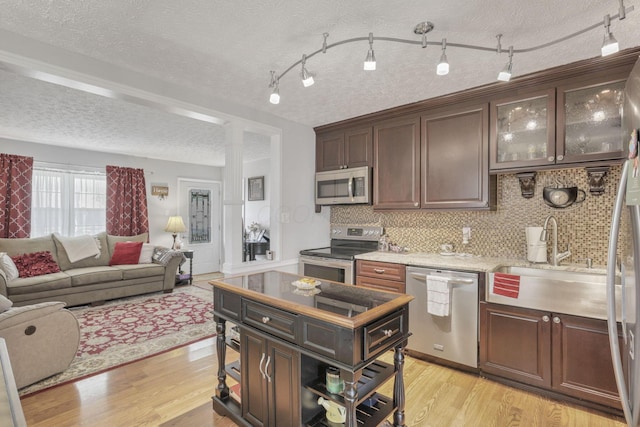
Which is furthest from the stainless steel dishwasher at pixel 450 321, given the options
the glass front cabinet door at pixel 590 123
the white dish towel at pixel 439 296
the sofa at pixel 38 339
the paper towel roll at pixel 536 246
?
the sofa at pixel 38 339

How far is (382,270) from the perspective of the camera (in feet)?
9.53

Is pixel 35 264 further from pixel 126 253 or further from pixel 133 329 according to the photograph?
pixel 133 329

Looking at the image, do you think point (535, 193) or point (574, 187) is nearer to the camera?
point (574, 187)

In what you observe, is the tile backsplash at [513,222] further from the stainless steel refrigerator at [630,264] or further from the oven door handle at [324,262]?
the stainless steel refrigerator at [630,264]

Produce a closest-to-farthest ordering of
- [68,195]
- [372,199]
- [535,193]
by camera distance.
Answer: [535,193] → [372,199] → [68,195]

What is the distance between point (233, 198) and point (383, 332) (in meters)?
1.99

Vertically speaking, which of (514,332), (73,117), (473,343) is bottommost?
(473,343)

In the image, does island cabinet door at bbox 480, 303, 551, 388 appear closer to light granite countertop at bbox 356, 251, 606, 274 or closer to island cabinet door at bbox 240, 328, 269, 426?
light granite countertop at bbox 356, 251, 606, 274

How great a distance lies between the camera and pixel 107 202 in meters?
5.38

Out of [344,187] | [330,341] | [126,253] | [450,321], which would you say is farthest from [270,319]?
[126,253]

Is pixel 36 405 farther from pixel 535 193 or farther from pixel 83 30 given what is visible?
pixel 535 193

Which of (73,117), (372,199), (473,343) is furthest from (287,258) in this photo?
(73,117)

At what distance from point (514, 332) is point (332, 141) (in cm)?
259

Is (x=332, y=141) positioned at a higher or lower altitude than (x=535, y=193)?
higher
